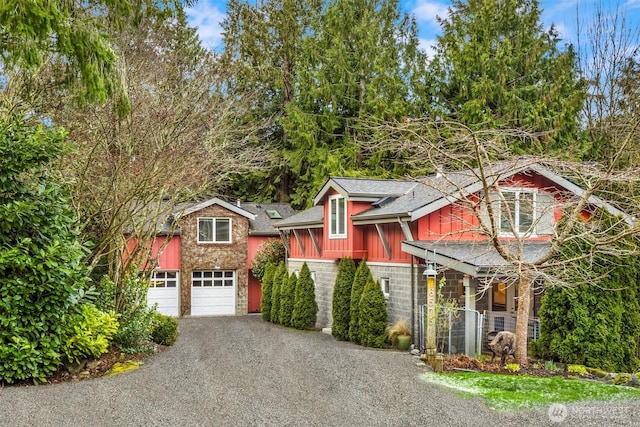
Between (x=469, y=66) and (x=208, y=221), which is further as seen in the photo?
(x=469, y=66)

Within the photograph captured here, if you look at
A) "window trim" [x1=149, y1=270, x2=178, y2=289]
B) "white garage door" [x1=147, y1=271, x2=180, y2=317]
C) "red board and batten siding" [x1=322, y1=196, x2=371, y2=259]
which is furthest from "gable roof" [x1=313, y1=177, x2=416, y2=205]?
"white garage door" [x1=147, y1=271, x2=180, y2=317]

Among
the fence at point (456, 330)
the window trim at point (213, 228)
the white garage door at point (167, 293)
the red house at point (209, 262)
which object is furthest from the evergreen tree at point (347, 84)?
the fence at point (456, 330)

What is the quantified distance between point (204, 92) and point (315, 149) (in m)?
16.4

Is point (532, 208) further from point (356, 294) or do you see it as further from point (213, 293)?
point (213, 293)

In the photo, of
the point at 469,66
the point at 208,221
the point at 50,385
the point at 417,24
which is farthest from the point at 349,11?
the point at 50,385

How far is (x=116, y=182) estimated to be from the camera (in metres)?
13.4

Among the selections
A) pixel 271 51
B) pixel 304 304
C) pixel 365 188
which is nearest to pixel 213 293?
pixel 304 304

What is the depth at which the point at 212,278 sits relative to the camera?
1109 inches

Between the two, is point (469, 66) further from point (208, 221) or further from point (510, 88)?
point (208, 221)

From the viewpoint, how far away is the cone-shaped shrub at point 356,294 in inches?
686

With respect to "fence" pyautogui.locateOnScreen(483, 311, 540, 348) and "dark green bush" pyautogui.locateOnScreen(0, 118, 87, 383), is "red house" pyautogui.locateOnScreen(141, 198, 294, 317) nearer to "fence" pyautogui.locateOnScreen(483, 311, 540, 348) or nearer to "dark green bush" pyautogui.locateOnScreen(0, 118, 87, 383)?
A: "fence" pyautogui.locateOnScreen(483, 311, 540, 348)

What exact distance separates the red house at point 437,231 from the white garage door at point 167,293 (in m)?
8.86

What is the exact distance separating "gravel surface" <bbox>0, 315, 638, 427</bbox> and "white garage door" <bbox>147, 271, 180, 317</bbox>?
13674 mm

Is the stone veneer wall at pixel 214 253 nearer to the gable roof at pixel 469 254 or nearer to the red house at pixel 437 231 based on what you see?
the red house at pixel 437 231
